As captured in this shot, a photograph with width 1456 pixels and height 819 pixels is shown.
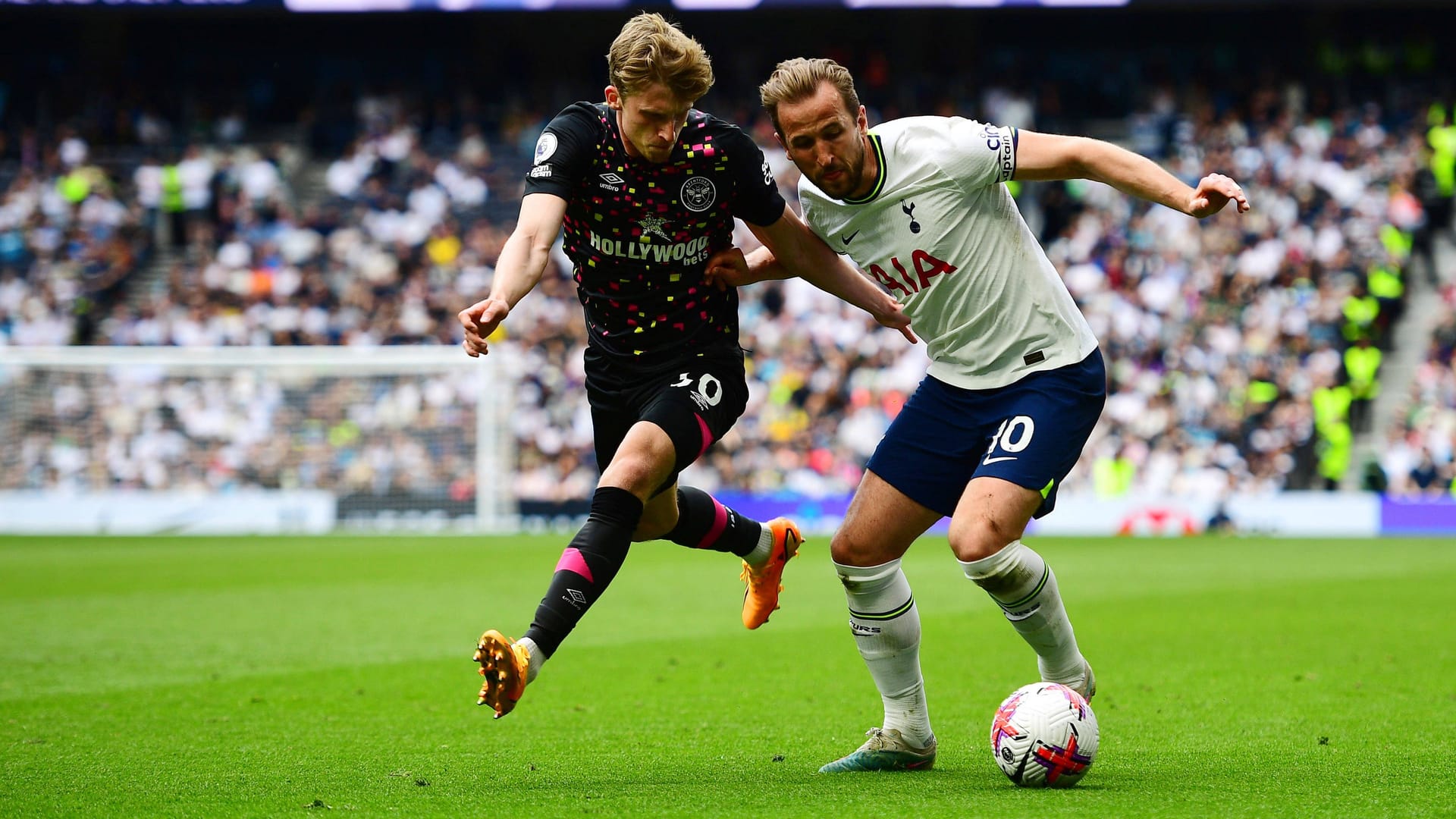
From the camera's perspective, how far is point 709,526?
677cm

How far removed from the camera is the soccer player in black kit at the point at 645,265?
17.0 feet

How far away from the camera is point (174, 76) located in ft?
97.5

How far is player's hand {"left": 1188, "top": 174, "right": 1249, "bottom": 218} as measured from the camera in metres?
4.84

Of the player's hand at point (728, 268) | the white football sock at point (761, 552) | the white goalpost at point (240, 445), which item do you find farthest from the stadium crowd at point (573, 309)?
the player's hand at point (728, 268)

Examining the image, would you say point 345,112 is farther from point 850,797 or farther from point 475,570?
point 850,797

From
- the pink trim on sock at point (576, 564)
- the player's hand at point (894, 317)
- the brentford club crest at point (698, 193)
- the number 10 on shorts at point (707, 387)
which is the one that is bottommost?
the pink trim on sock at point (576, 564)

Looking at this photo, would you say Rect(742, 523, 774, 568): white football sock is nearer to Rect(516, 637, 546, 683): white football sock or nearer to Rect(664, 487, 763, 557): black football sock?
Rect(664, 487, 763, 557): black football sock

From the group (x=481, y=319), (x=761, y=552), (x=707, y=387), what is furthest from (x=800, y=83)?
(x=761, y=552)

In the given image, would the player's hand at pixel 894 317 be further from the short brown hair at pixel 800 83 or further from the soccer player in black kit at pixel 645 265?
the short brown hair at pixel 800 83

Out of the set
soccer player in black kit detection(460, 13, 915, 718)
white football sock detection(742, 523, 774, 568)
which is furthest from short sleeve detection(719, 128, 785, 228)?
white football sock detection(742, 523, 774, 568)

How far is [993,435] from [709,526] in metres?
1.71

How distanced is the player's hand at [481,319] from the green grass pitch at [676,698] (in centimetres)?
141

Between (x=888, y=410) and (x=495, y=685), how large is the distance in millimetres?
18836

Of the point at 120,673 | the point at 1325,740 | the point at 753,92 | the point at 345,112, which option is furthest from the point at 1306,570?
the point at 345,112
